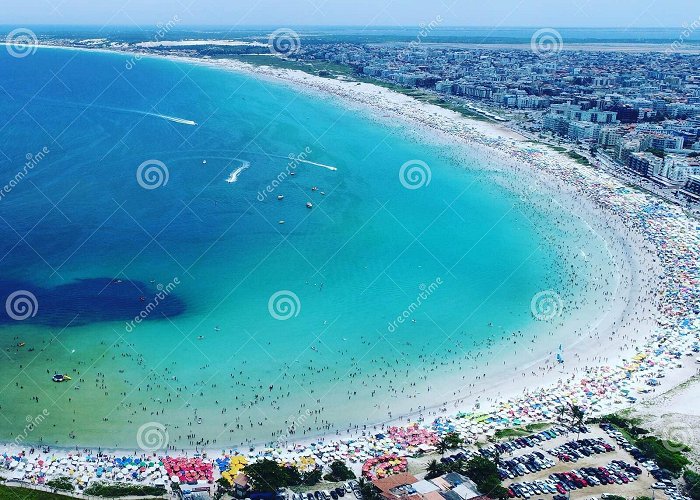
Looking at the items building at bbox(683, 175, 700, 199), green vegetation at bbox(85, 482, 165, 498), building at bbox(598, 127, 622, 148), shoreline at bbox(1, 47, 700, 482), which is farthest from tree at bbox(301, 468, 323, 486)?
building at bbox(598, 127, 622, 148)

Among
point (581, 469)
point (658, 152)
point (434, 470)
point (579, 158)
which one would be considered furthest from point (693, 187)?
point (434, 470)

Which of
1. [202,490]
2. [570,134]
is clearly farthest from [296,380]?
[570,134]

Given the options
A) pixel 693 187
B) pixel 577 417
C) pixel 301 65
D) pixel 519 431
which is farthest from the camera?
pixel 301 65

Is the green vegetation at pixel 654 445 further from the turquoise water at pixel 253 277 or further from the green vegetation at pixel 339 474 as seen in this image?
the green vegetation at pixel 339 474

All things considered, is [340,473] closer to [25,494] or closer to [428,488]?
[428,488]

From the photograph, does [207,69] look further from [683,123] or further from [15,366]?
[15,366]

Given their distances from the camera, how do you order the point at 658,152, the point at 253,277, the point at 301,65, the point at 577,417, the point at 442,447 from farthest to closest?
the point at 301,65, the point at 658,152, the point at 253,277, the point at 577,417, the point at 442,447
